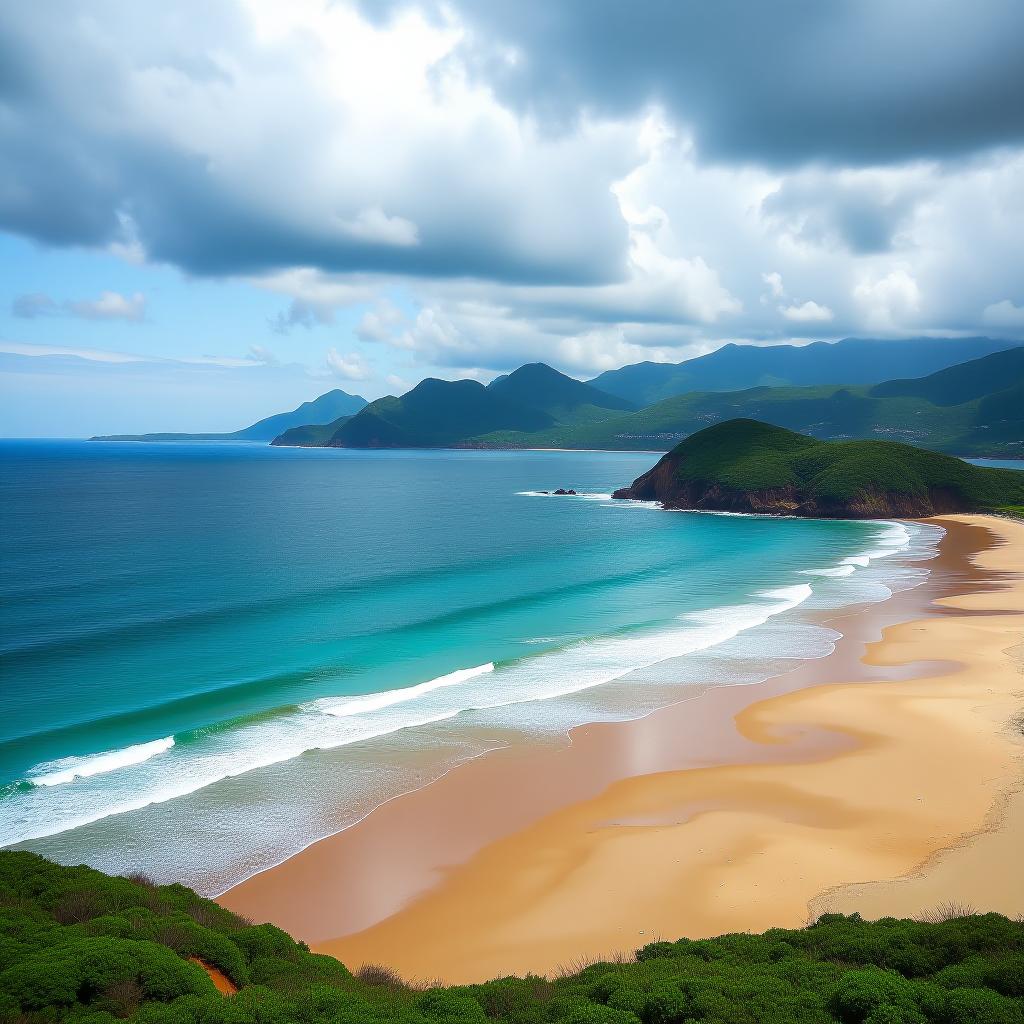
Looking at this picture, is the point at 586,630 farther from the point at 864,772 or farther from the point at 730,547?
the point at 730,547

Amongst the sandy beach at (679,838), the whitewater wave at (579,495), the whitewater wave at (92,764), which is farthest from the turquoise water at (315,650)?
the whitewater wave at (579,495)

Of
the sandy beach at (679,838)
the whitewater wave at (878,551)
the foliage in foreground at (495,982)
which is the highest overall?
the foliage in foreground at (495,982)

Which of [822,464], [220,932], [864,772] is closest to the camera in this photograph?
[220,932]

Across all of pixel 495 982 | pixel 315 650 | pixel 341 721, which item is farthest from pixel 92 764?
pixel 495 982

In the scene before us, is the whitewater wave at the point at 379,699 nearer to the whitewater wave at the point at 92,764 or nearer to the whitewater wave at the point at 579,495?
the whitewater wave at the point at 92,764

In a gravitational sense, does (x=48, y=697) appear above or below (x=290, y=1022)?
below

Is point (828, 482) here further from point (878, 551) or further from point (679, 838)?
point (679, 838)

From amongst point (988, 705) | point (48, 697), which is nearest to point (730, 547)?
point (988, 705)
